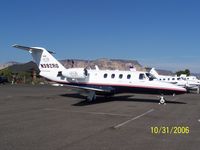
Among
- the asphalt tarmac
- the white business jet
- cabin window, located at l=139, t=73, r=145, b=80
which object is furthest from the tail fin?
the asphalt tarmac

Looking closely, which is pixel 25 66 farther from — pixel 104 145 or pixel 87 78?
pixel 104 145

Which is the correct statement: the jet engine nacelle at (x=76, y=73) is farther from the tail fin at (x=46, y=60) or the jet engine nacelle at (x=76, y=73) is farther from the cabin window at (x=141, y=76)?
the cabin window at (x=141, y=76)

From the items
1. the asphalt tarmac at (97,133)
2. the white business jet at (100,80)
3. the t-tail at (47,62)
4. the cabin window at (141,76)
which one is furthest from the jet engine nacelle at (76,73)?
the asphalt tarmac at (97,133)

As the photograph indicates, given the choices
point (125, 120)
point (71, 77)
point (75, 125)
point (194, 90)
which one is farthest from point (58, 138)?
point (194, 90)

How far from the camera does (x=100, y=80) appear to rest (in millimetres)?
25656
